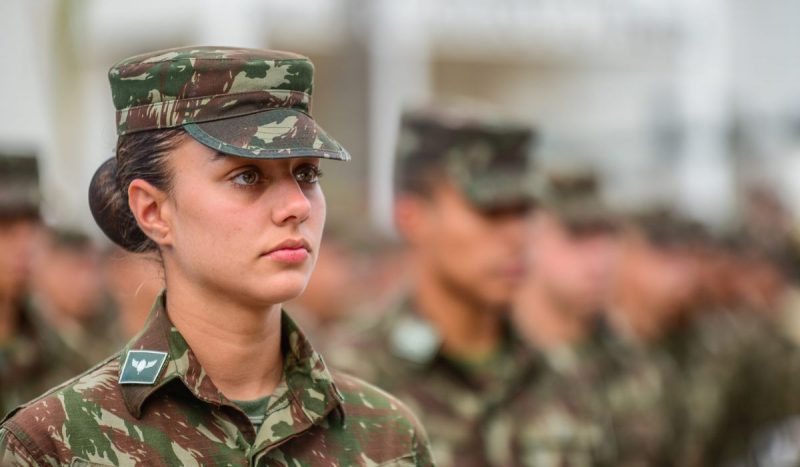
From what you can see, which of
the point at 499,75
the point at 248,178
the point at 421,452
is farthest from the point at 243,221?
→ the point at 499,75

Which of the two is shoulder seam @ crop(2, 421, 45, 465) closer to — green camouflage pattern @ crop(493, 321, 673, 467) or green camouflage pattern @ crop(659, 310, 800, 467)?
green camouflage pattern @ crop(493, 321, 673, 467)

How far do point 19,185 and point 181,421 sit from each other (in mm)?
4100

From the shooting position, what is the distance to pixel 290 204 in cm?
336

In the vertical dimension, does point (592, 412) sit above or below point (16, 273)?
below

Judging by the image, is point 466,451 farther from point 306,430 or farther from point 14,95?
point 14,95

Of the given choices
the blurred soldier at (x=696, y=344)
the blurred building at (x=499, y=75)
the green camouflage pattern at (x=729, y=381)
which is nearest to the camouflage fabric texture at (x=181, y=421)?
the blurred soldier at (x=696, y=344)

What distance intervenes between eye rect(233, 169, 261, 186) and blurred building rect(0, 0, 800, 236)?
10.1 metres

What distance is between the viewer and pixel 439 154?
6.73 meters

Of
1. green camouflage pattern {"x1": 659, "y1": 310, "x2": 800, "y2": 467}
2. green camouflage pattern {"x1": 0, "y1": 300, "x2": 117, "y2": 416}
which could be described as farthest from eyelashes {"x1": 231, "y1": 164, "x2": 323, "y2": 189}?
green camouflage pattern {"x1": 659, "y1": 310, "x2": 800, "y2": 467}

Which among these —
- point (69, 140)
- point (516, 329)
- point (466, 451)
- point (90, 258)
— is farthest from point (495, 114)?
point (69, 140)

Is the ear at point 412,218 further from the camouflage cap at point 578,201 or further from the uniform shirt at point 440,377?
the camouflage cap at point 578,201

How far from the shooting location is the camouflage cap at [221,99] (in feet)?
10.9

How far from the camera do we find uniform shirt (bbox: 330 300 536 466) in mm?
6406

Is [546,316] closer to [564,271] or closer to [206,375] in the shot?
[564,271]
